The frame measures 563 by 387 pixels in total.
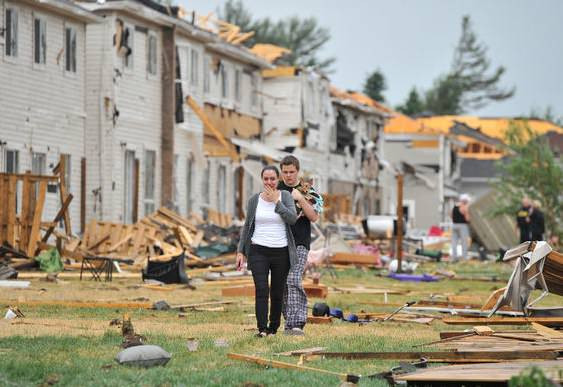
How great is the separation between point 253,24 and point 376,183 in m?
A: 38.6

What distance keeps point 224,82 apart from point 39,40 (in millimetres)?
13401

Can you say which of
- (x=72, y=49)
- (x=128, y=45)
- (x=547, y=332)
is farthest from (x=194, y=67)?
(x=547, y=332)

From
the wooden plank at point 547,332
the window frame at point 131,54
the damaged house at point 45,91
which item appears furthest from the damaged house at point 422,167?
the wooden plank at point 547,332

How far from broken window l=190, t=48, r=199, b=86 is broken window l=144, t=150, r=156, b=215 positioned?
11.8 feet

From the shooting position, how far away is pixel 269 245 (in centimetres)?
1462

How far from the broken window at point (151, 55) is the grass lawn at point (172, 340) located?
753 inches

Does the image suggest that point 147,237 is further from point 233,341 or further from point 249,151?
point 233,341

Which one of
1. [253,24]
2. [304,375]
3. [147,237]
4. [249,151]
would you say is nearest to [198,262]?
[147,237]

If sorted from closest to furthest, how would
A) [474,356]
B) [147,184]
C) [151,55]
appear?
[474,356]
[151,55]
[147,184]

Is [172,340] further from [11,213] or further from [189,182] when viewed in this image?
[189,182]

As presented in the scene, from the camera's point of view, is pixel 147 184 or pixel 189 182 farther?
pixel 189 182

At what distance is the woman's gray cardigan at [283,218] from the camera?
1445 centimetres

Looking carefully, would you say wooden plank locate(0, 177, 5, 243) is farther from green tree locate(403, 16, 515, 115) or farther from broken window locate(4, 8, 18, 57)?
green tree locate(403, 16, 515, 115)

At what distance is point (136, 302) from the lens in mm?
19422
